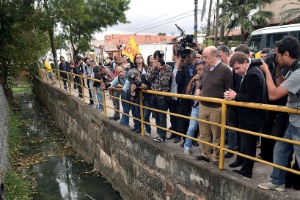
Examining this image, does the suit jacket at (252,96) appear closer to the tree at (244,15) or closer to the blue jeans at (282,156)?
the blue jeans at (282,156)

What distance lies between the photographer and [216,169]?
3465 mm

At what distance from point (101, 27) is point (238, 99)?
62.0 feet

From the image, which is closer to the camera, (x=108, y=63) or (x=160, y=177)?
(x=160, y=177)

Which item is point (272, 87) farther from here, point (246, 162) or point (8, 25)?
point (8, 25)

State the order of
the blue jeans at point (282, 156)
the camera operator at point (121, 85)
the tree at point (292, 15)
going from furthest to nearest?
the tree at point (292, 15) → the camera operator at point (121, 85) → the blue jeans at point (282, 156)

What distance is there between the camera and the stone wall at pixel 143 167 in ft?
10.8

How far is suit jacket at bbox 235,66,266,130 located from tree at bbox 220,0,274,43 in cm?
1584

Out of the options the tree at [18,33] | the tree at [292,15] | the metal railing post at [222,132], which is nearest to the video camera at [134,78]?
the metal railing post at [222,132]

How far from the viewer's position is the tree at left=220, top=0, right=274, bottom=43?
1752 centimetres

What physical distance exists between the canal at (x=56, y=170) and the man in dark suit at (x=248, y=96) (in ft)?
12.1

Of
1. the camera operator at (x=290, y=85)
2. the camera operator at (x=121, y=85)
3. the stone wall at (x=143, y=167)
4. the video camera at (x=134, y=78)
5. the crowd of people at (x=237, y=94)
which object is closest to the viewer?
the camera operator at (x=290, y=85)

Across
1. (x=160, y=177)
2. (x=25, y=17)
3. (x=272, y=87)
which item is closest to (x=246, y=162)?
(x=272, y=87)

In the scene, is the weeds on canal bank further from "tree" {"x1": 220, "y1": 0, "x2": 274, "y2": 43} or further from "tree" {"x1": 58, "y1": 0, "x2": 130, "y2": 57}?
"tree" {"x1": 220, "y1": 0, "x2": 274, "y2": 43}

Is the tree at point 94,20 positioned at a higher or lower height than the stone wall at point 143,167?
higher
